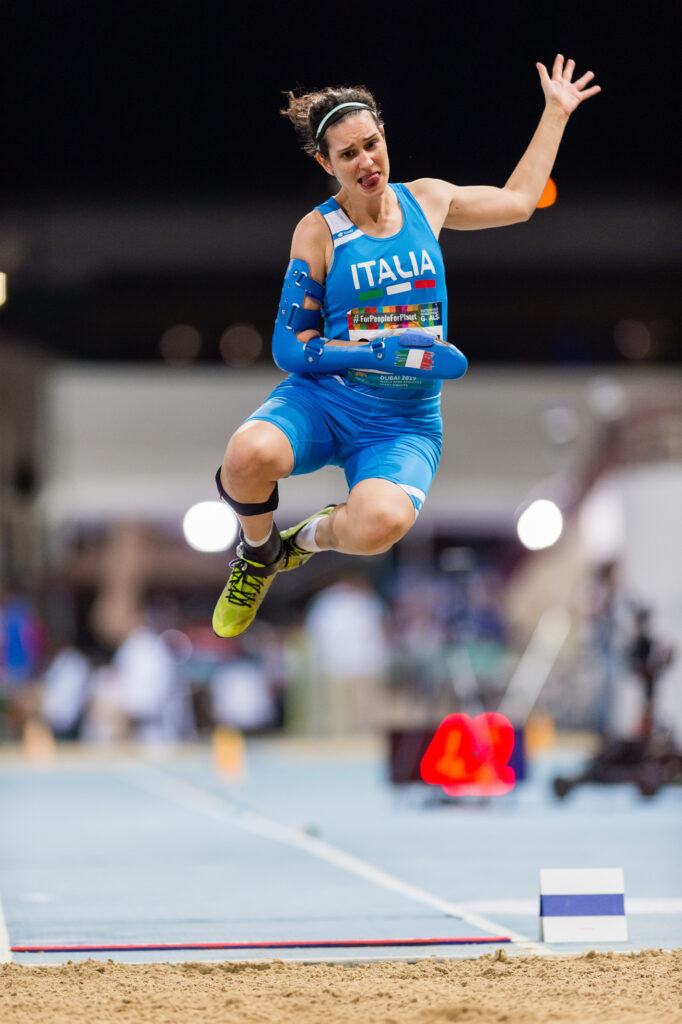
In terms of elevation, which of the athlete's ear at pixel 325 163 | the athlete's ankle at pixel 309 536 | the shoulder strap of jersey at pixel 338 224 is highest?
the athlete's ear at pixel 325 163

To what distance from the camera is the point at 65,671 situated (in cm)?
1639

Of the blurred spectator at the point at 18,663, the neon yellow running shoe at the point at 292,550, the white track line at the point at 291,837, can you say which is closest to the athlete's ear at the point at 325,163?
the neon yellow running shoe at the point at 292,550

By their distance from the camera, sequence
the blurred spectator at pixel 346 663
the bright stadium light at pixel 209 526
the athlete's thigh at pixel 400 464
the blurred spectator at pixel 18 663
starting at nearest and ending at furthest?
the athlete's thigh at pixel 400 464
the bright stadium light at pixel 209 526
the blurred spectator at pixel 18 663
the blurred spectator at pixel 346 663

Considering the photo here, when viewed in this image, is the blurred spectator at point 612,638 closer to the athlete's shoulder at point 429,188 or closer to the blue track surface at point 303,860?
the blue track surface at point 303,860

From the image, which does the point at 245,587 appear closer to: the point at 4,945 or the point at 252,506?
the point at 252,506

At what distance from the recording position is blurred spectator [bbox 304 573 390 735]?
16141 mm

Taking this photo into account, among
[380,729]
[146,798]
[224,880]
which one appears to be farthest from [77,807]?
[380,729]

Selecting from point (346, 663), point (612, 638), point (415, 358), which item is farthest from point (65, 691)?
point (415, 358)

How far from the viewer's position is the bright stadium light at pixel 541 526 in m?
9.27

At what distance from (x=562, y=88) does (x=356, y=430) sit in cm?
131

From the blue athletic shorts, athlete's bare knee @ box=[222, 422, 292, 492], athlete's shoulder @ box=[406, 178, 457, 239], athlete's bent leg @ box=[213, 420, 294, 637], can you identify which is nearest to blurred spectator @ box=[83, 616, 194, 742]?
athlete's bent leg @ box=[213, 420, 294, 637]

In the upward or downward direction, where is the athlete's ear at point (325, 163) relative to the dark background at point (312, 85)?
downward

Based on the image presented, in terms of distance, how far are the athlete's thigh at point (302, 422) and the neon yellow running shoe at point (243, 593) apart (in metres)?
0.40

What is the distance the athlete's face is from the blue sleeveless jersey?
147 millimetres
